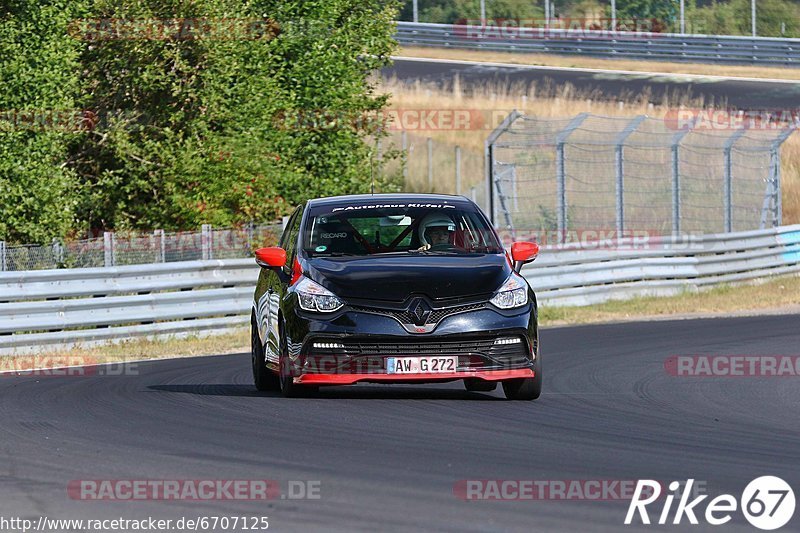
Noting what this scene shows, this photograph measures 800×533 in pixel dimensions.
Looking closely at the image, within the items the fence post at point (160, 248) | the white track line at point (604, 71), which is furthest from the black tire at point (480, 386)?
the white track line at point (604, 71)

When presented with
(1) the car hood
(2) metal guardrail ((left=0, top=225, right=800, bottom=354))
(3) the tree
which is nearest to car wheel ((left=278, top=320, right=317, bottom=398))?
A: (1) the car hood

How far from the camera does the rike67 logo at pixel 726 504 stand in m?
6.57

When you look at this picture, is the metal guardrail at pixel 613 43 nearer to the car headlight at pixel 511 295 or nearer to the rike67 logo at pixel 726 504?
the car headlight at pixel 511 295

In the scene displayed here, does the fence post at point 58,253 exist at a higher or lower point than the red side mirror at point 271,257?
lower

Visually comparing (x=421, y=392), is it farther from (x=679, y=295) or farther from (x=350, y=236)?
(x=679, y=295)

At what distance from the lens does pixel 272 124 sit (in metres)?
27.2

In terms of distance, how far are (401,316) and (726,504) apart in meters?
4.17

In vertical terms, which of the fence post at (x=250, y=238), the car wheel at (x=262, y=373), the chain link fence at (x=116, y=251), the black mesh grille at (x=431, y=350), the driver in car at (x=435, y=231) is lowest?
the fence post at (x=250, y=238)

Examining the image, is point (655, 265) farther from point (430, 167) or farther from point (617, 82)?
point (617, 82)

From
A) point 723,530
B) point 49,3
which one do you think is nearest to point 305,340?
point 723,530

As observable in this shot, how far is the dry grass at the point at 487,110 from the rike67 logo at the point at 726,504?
30840 millimetres

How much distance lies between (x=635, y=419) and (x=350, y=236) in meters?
2.80

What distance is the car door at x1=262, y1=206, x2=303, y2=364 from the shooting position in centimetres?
1159

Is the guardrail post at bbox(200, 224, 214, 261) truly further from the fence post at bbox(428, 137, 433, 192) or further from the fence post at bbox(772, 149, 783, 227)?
the fence post at bbox(428, 137, 433, 192)
